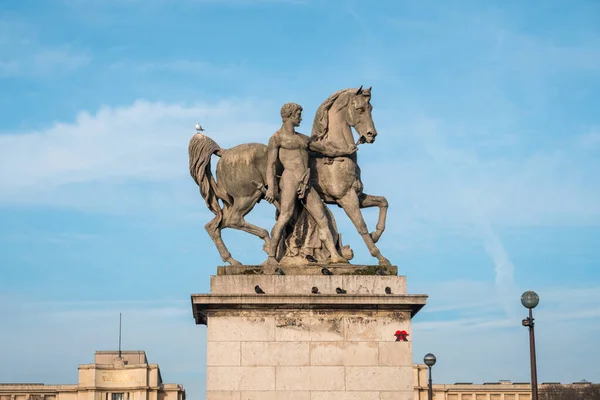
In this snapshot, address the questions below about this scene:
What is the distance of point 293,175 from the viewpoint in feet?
79.2

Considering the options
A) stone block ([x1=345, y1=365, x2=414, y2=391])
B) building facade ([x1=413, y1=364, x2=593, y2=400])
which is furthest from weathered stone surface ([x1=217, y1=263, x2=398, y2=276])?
building facade ([x1=413, y1=364, x2=593, y2=400])

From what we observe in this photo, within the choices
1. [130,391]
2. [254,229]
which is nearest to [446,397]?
[130,391]

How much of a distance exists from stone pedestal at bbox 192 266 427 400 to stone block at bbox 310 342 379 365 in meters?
0.02

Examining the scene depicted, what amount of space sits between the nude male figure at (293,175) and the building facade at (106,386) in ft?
330

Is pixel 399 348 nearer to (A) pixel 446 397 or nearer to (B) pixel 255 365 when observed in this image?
(B) pixel 255 365

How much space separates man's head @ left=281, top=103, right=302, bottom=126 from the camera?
24312 millimetres

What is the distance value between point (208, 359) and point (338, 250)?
11.6 ft

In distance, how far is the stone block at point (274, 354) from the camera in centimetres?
2295

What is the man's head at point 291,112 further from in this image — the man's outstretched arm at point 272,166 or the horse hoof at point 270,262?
the horse hoof at point 270,262

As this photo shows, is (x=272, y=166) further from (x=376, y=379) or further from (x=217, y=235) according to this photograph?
(x=376, y=379)

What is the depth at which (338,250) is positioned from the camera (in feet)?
79.7

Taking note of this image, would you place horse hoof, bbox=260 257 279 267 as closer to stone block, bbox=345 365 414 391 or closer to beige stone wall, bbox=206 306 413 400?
beige stone wall, bbox=206 306 413 400

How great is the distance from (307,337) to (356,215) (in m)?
2.89

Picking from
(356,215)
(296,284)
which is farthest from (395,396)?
(356,215)
